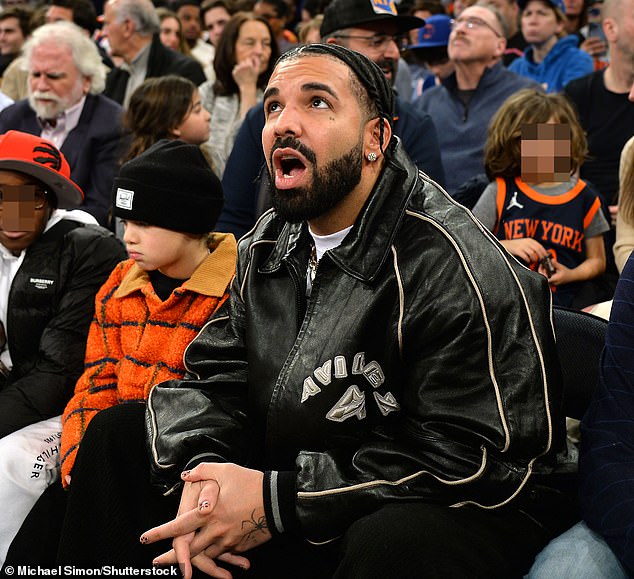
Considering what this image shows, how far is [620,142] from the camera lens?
4.42 meters

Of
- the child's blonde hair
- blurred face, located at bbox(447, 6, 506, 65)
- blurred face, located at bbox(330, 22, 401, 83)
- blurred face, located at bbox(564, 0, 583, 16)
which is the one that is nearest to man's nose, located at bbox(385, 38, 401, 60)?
blurred face, located at bbox(330, 22, 401, 83)

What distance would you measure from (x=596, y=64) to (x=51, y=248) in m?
4.80

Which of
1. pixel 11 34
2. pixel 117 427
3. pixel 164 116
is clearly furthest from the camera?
pixel 11 34

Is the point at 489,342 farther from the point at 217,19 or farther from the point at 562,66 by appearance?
the point at 217,19

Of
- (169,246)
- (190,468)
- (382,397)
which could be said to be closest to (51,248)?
(169,246)

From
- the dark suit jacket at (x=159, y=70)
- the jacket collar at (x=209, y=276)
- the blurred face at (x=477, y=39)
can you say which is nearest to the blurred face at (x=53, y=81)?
the dark suit jacket at (x=159, y=70)

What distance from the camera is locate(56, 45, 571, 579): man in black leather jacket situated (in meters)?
1.91

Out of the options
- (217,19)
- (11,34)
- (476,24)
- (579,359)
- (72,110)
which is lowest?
(11,34)

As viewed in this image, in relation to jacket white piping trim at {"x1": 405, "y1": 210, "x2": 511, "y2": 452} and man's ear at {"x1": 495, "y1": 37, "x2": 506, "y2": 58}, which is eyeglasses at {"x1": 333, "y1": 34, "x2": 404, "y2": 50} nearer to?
man's ear at {"x1": 495, "y1": 37, "x2": 506, "y2": 58}

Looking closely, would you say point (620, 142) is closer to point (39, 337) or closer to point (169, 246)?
point (169, 246)

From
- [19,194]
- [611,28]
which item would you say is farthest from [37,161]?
[611,28]

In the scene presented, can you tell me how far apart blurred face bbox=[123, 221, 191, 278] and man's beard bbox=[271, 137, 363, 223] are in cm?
75

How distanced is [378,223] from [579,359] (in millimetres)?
644

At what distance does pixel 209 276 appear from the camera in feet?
9.09
